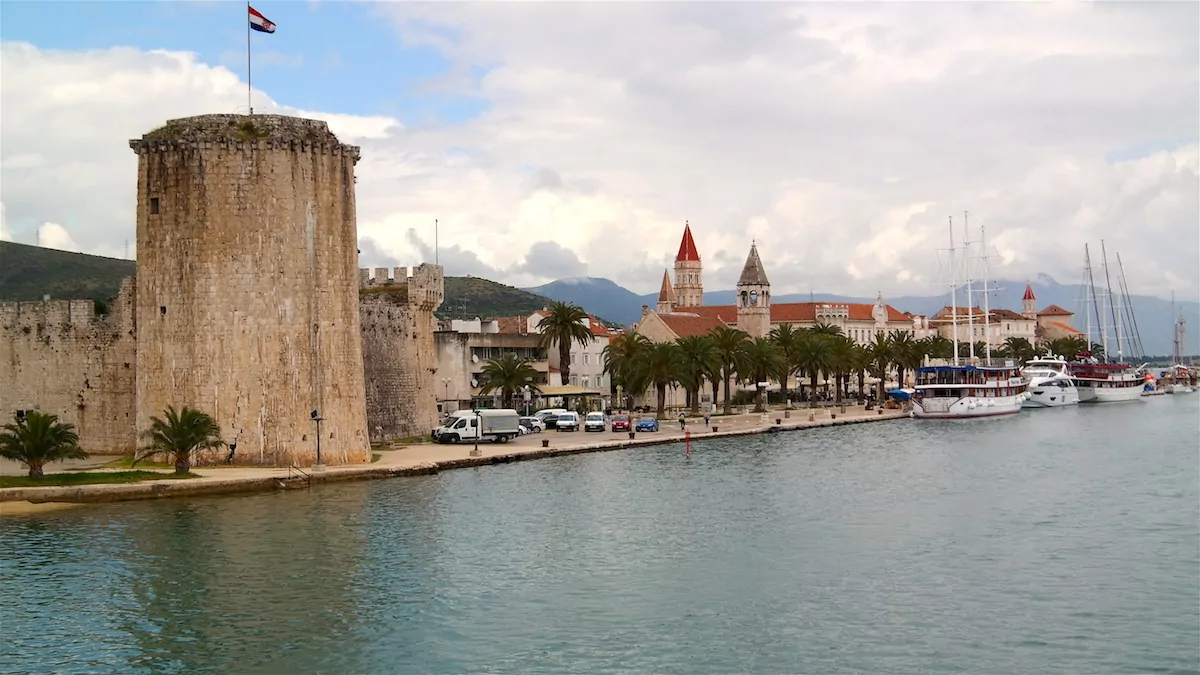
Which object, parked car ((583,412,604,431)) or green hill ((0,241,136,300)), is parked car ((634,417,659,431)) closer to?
parked car ((583,412,604,431))

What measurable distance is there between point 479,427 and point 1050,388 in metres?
71.7

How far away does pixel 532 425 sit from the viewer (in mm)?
63312

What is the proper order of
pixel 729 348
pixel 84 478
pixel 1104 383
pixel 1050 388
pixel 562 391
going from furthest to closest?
pixel 1104 383
pixel 1050 388
pixel 729 348
pixel 562 391
pixel 84 478

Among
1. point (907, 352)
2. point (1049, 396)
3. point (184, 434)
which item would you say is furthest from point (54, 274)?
point (1049, 396)

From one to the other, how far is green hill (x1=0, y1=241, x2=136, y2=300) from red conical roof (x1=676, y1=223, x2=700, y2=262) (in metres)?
67.0

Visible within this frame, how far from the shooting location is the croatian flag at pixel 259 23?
3730 centimetres

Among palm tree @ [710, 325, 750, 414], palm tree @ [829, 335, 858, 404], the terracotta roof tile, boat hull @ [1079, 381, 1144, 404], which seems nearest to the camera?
palm tree @ [710, 325, 750, 414]

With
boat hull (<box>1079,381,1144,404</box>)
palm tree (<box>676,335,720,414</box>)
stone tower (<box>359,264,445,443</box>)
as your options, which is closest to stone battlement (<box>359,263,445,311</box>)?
stone tower (<box>359,264,445,443</box>)

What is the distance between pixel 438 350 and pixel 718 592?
4393 cm

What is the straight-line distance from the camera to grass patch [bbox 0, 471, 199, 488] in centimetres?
3444

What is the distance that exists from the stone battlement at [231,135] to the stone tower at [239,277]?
0.04 meters

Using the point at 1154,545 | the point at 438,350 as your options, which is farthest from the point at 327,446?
the point at 438,350

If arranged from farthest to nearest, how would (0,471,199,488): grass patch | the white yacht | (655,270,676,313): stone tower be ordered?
(655,270,676,313): stone tower
the white yacht
(0,471,199,488): grass patch

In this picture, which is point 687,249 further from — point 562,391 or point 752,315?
point 562,391
